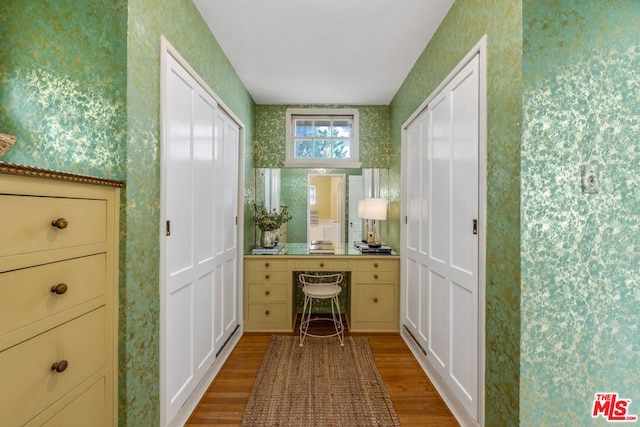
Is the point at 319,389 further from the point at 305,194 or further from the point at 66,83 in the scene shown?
the point at 66,83

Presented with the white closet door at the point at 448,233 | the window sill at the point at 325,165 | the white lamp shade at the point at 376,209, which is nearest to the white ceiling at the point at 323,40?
the white closet door at the point at 448,233

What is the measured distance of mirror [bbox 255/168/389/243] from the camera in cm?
374

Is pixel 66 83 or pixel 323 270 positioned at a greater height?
pixel 66 83

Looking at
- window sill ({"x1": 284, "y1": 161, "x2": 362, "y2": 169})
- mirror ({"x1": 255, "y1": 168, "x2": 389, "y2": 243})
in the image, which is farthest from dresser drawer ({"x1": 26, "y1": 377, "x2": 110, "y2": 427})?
window sill ({"x1": 284, "y1": 161, "x2": 362, "y2": 169})

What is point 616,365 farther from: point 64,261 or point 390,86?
point 390,86

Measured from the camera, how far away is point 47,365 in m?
0.96

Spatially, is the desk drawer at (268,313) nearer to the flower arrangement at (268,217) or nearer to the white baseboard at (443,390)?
the flower arrangement at (268,217)

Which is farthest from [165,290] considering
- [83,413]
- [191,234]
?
[83,413]

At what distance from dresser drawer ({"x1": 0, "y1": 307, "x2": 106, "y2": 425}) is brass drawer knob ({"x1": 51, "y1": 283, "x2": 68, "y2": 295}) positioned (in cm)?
12

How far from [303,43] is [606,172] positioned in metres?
2.08

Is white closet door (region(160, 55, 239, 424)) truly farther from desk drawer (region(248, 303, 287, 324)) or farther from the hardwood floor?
desk drawer (region(248, 303, 287, 324))

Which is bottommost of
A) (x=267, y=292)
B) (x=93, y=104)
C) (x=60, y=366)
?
(x=267, y=292)

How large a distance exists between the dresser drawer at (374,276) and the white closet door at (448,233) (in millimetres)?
417

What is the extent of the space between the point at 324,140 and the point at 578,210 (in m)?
2.81
